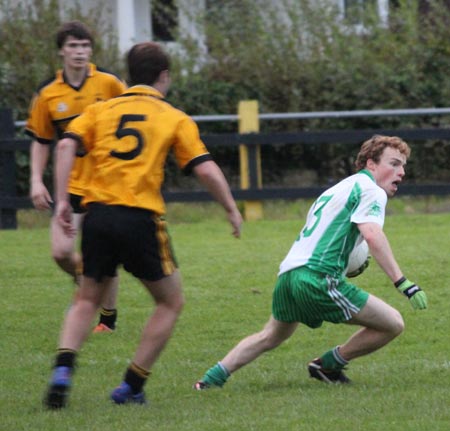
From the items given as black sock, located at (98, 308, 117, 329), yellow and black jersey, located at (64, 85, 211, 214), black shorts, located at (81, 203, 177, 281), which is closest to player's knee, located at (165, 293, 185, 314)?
black shorts, located at (81, 203, 177, 281)

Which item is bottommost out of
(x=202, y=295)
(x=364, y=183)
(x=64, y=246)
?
(x=202, y=295)

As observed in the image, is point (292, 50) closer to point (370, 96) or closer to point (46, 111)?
point (370, 96)

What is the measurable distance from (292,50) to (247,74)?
29.4 inches

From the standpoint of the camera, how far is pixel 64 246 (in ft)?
23.1

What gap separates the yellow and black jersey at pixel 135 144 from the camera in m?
5.64

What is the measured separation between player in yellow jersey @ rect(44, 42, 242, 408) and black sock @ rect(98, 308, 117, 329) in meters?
2.32

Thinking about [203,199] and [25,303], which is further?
[203,199]

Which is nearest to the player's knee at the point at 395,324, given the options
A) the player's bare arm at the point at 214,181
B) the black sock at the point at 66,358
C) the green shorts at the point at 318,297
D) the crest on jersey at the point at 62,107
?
the green shorts at the point at 318,297

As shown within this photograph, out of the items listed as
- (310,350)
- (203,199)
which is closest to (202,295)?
(310,350)

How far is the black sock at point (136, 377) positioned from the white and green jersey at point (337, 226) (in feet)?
3.08

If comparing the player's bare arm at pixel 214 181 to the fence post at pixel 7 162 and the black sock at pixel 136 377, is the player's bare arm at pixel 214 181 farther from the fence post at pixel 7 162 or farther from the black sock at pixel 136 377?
the fence post at pixel 7 162

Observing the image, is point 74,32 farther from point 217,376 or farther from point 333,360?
point 333,360

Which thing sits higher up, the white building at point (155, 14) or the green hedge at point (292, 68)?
the white building at point (155, 14)

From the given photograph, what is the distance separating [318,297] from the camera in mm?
6031
